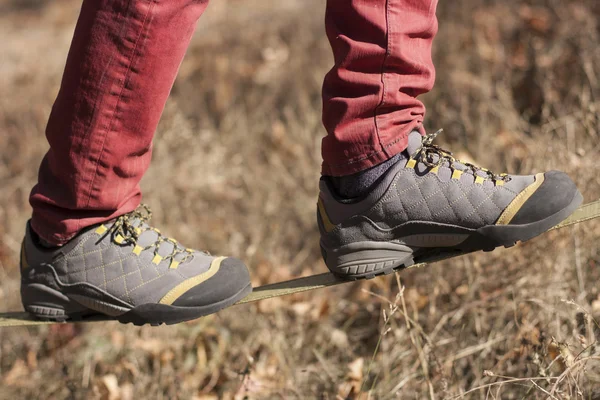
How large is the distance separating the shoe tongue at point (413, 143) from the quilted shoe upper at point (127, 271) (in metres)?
0.55

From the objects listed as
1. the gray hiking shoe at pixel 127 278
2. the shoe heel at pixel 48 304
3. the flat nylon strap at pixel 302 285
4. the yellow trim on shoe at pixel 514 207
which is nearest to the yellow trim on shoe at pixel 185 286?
the gray hiking shoe at pixel 127 278

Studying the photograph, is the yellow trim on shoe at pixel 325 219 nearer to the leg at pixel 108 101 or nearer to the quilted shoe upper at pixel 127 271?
the quilted shoe upper at pixel 127 271

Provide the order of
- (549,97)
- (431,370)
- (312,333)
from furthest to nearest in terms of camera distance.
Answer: (549,97) → (312,333) → (431,370)

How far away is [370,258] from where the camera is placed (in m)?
1.60

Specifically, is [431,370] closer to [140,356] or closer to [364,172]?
[364,172]

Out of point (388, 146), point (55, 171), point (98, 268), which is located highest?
point (55, 171)

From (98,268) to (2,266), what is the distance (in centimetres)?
185

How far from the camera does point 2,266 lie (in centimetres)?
322

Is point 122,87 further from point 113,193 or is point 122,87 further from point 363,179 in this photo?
point 363,179

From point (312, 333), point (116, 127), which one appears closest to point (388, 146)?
point (116, 127)

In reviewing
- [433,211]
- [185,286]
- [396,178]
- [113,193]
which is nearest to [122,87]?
[113,193]

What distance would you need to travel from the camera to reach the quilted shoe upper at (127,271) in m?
1.64

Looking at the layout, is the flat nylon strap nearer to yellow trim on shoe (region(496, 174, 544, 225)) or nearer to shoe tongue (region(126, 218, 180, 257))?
yellow trim on shoe (region(496, 174, 544, 225))

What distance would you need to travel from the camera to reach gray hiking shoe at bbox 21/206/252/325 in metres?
1.64
